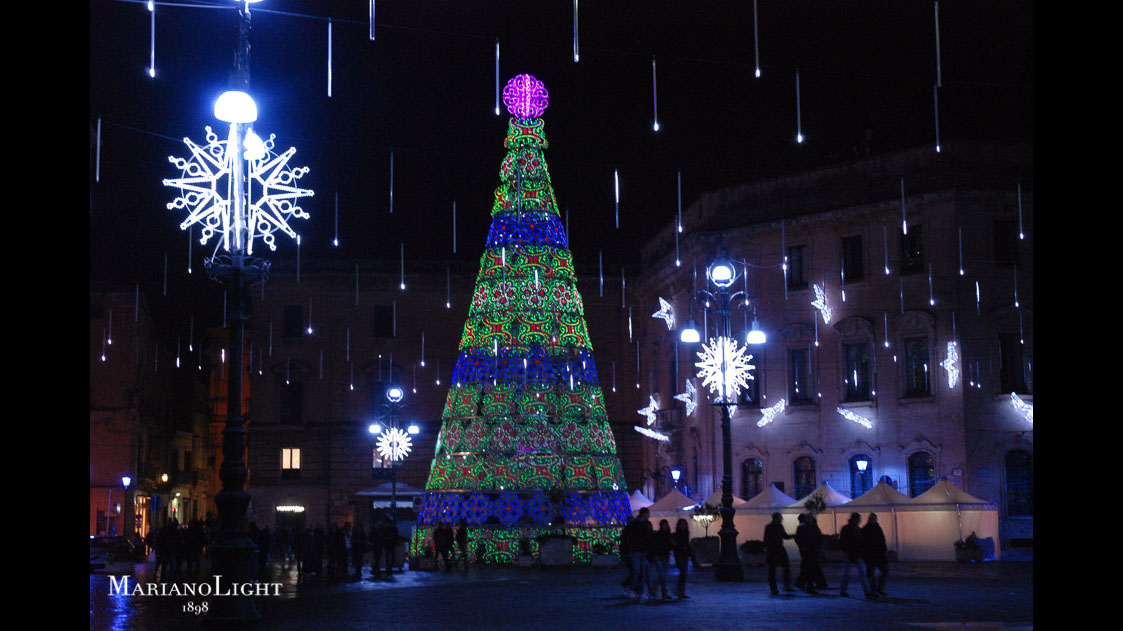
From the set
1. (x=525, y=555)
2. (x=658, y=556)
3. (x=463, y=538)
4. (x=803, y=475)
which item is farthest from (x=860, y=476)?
(x=658, y=556)

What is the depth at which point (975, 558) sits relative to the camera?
31.6 meters

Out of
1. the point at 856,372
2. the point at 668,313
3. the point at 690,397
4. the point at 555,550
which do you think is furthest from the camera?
the point at 668,313

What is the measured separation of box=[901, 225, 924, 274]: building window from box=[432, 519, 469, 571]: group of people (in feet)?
55.9

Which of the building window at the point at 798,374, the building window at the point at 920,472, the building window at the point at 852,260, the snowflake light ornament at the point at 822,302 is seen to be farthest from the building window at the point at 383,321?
the building window at the point at 920,472

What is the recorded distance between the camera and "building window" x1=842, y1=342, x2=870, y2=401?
39.3m

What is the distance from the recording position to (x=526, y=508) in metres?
29.0

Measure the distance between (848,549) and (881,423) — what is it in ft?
66.0

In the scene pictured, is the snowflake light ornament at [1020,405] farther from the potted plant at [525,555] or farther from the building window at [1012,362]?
the potted plant at [525,555]

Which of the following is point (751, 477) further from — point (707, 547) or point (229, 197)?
point (229, 197)

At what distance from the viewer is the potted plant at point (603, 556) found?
29.7 m

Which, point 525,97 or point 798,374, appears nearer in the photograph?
point 525,97

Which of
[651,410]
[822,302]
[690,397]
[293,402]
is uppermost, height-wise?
[822,302]

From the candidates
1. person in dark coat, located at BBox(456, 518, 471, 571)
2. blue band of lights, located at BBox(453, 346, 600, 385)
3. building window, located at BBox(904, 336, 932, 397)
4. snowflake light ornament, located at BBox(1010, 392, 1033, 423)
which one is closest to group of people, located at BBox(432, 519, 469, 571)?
person in dark coat, located at BBox(456, 518, 471, 571)

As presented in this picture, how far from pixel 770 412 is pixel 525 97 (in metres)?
16.3
